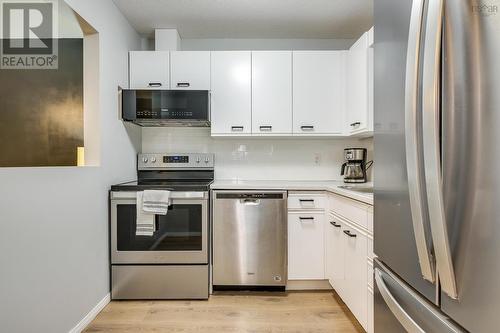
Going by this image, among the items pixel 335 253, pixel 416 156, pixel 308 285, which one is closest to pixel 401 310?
pixel 416 156

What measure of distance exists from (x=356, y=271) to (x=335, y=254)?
0.39 meters

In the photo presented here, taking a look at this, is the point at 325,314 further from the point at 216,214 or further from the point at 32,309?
the point at 32,309

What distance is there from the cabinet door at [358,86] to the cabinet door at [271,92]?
0.52 meters

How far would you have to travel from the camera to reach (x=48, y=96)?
6.77ft

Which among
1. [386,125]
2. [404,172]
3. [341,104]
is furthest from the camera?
[341,104]

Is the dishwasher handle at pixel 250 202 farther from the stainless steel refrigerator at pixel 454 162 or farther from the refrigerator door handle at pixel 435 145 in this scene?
the refrigerator door handle at pixel 435 145

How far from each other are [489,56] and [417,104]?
0.57ft

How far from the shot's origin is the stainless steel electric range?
89.7 inches

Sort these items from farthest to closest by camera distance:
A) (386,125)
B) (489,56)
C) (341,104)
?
(341,104), (386,125), (489,56)

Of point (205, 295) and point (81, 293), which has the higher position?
point (81, 293)

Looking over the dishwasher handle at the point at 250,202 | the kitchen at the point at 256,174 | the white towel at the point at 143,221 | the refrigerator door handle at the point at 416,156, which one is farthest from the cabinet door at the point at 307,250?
the refrigerator door handle at the point at 416,156

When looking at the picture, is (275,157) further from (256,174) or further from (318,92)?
(318,92)

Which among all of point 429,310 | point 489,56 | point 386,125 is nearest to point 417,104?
point 489,56

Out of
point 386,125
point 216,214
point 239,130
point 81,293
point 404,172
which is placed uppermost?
point 239,130
